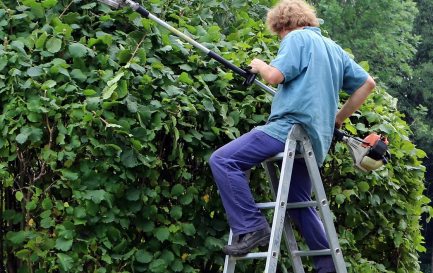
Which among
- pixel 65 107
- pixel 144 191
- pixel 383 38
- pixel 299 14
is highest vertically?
pixel 299 14

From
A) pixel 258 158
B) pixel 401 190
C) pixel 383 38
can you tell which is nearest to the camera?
pixel 258 158

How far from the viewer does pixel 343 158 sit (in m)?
5.99

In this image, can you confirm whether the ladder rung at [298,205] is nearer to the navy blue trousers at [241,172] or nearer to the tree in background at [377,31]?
the navy blue trousers at [241,172]

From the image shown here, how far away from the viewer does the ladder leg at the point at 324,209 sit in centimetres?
529

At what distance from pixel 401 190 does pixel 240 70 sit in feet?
5.52

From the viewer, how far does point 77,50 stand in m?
5.06

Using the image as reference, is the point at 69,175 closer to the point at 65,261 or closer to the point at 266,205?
the point at 65,261

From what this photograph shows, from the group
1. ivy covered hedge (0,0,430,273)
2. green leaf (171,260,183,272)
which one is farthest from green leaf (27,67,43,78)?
green leaf (171,260,183,272)

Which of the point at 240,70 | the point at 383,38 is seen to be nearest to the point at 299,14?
the point at 240,70

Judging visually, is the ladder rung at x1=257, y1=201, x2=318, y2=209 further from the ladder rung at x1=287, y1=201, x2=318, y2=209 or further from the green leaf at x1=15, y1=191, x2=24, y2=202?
the green leaf at x1=15, y1=191, x2=24, y2=202

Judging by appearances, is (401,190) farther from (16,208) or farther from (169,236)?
(16,208)

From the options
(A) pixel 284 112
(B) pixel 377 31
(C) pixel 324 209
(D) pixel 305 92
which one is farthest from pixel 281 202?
(B) pixel 377 31

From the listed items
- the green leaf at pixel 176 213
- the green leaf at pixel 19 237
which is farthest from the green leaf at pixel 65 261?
the green leaf at pixel 176 213

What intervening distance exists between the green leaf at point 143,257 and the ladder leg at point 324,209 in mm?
1022
